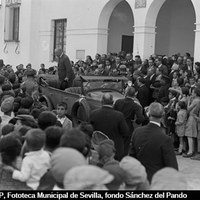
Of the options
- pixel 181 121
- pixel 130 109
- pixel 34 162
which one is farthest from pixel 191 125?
pixel 34 162

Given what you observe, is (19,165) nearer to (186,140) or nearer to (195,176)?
(195,176)

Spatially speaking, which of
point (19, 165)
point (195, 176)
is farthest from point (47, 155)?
point (195, 176)

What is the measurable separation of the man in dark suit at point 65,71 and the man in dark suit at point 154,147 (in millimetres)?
6516

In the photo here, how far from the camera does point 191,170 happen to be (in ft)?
27.5

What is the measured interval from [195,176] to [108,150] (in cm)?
343

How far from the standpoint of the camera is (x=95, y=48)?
18969mm

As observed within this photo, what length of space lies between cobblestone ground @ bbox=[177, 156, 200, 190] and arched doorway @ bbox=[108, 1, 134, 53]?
12.4 meters

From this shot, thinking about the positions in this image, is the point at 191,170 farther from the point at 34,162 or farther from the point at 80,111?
the point at 34,162

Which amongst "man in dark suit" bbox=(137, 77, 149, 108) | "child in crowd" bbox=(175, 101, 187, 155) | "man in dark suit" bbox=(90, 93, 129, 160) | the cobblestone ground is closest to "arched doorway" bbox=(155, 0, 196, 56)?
"man in dark suit" bbox=(137, 77, 149, 108)

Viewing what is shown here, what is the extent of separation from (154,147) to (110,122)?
1.68 metres

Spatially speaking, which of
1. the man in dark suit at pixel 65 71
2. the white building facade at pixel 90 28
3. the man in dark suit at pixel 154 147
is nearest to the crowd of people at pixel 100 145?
the man in dark suit at pixel 154 147

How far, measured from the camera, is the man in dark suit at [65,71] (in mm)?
11562

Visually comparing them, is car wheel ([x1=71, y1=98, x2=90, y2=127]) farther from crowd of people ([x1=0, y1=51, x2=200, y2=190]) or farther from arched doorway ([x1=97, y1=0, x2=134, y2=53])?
arched doorway ([x1=97, y1=0, x2=134, y2=53])

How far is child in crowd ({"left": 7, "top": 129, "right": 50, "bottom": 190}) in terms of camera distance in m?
4.75
